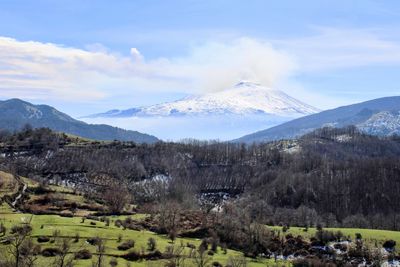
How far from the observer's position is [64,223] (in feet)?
289

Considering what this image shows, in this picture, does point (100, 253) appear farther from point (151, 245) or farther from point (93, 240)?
point (151, 245)

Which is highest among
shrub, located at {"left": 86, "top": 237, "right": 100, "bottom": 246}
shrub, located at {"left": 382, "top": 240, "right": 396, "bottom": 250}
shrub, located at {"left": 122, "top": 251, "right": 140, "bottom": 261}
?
shrub, located at {"left": 86, "top": 237, "right": 100, "bottom": 246}

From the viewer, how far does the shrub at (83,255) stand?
225ft

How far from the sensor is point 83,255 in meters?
68.9

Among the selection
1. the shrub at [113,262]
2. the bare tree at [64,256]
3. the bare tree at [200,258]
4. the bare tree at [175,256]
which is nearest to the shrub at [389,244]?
the bare tree at [200,258]

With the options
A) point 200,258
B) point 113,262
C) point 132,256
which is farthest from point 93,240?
point 200,258

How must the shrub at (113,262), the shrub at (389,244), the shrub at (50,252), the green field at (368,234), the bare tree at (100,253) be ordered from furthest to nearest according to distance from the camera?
the green field at (368,234), the shrub at (389,244), the shrub at (50,252), the shrub at (113,262), the bare tree at (100,253)

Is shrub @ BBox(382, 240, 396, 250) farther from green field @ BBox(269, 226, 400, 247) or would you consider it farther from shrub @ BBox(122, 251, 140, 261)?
shrub @ BBox(122, 251, 140, 261)

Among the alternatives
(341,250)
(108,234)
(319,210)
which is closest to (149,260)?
(108,234)

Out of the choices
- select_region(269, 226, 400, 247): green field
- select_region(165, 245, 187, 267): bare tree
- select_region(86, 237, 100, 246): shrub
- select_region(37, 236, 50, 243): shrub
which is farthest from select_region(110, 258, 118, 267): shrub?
select_region(269, 226, 400, 247): green field

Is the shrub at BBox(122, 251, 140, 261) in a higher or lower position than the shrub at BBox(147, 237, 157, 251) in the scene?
lower

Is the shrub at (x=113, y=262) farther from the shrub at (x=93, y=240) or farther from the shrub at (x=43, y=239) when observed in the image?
the shrub at (x=43, y=239)

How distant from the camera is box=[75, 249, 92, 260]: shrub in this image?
2697 inches

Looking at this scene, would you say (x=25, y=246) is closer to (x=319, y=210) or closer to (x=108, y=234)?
(x=108, y=234)
